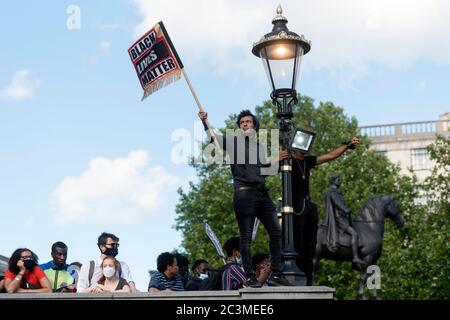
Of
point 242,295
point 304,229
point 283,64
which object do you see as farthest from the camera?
point 304,229

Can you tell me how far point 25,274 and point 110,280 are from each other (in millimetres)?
1006

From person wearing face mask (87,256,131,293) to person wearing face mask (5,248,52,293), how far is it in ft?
1.99

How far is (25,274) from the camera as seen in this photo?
1061 centimetres

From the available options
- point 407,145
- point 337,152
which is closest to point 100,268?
point 337,152

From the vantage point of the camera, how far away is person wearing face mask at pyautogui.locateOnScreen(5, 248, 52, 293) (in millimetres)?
10547

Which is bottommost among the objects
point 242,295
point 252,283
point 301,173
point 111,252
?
point 242,295

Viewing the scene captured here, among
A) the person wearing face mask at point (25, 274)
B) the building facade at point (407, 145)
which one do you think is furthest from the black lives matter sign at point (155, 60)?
the building facade at point (407, 145)

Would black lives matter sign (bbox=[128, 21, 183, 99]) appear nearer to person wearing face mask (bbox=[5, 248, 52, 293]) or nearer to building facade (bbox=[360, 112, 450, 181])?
person wearing face mask (bbox=[5, 248, 52, 293])

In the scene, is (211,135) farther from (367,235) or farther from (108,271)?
(367,235)

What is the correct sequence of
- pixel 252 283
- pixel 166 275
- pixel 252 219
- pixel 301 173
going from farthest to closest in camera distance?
pixel 301 173
pixel 166 275
pixel 252 219
pixel 252 283

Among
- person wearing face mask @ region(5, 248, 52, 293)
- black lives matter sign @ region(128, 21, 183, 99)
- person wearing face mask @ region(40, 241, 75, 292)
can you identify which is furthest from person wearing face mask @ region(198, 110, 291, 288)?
black lives matter sign @ region(128, 21, 183, 99)
